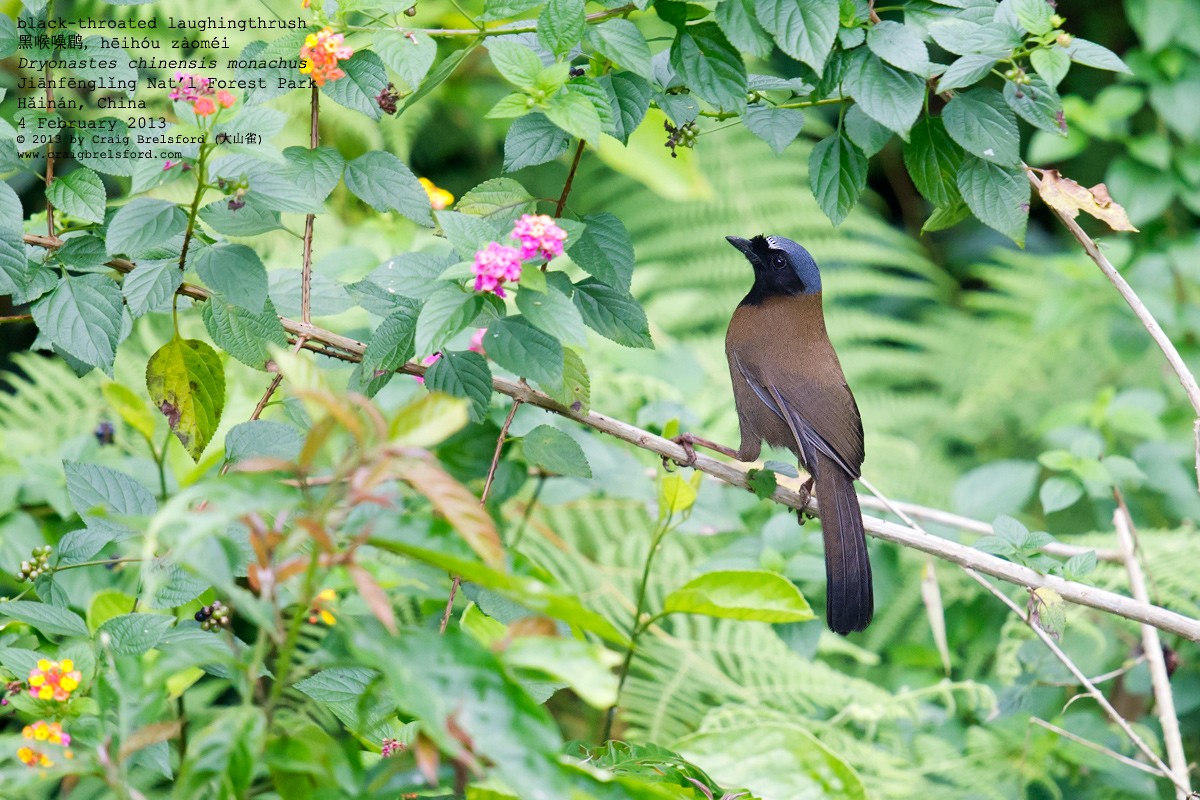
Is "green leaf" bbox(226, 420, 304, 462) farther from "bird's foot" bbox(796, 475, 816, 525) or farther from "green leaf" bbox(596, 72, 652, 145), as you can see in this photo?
"bird's foot" bbox(796, 475, 816, 525)

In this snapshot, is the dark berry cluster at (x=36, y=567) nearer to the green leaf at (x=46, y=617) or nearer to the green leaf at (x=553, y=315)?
the green leaf at (x=46, y=617)

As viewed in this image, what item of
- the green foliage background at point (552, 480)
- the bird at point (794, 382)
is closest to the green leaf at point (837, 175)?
the green foliage background at point (552, 480)

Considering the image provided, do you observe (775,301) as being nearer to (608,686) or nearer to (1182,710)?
(1182,710)

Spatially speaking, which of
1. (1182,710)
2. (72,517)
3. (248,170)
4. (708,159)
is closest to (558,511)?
(72,517)

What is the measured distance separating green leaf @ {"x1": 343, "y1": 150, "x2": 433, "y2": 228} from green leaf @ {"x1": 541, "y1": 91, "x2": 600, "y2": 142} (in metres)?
0.28

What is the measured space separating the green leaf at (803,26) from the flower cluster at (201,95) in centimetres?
74

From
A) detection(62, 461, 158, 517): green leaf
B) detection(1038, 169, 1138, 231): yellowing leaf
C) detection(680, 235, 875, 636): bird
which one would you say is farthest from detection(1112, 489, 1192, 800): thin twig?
detection(62, 461, 158, 517): green leaf

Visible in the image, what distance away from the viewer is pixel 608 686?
93 centimetres

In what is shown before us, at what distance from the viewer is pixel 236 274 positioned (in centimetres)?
154

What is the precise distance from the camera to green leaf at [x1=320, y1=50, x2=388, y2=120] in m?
1.60

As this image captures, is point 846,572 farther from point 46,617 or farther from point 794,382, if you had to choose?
point 46,617

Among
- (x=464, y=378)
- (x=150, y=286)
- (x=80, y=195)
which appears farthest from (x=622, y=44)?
(x=80, y=195)

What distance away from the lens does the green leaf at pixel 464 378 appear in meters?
1.62

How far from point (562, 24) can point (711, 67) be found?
0.23 meters
